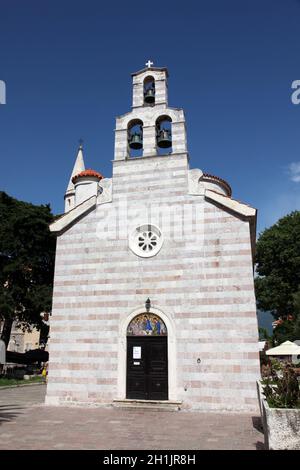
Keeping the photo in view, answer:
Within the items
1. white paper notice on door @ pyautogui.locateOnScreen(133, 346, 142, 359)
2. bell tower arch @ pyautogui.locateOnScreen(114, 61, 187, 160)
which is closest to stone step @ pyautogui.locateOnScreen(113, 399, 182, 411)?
white paper notice on door @ pyautogui.locateOnScreen(133, 346, 142, 359)

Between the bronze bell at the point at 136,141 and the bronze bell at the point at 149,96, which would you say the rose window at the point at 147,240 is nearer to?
the bronze bell at the point at 136,141

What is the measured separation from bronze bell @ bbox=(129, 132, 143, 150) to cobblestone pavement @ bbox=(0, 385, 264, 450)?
1040 centimetres

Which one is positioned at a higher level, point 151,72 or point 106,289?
point 151,72

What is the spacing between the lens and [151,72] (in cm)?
1678

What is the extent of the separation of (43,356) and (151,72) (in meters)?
31.7

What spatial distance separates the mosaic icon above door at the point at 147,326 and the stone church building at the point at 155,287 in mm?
36

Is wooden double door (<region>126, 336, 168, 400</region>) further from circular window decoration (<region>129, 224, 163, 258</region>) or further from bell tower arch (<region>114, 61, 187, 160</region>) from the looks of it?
bell tower arch (<region>114, 61, 187, 160</region>)

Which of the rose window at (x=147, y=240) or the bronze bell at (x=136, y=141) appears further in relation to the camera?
the bronze bell at (x=136, y=141)

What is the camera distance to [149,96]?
55.8 feet

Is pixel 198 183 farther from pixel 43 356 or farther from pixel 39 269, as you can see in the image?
pixel 43 356

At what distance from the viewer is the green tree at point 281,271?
3756 cm

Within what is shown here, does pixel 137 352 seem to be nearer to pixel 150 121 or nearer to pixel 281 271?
pixel 150 121

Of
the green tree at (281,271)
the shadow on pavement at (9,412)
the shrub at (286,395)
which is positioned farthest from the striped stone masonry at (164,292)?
the green tree at (281,271)
